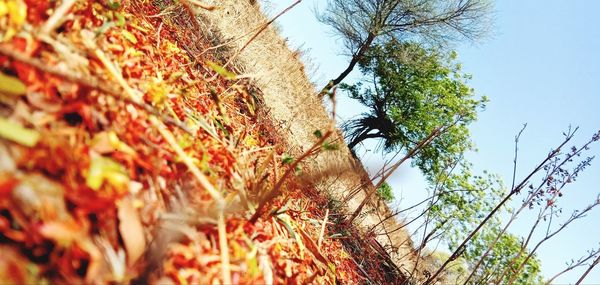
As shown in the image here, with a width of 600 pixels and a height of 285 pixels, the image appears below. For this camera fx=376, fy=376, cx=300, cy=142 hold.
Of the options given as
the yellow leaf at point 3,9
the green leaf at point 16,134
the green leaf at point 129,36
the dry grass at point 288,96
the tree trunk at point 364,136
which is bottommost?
the green leaf at point 16,134

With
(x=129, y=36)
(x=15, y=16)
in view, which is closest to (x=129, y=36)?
(x=129, y=36)

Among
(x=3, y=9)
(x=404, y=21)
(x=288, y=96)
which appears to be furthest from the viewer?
(x=404, y=21)

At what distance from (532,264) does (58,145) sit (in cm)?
1379

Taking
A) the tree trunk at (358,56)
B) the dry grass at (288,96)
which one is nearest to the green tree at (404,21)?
the tree trunk at (358,56)

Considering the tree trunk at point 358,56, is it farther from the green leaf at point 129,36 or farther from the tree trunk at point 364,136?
the green leaf at point 129,36

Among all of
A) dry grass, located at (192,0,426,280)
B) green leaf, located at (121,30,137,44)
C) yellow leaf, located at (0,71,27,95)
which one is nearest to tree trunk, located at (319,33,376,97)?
dry grass, located at (192,0,426,280)

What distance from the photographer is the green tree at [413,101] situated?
13.4 metres

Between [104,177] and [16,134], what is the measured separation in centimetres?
12

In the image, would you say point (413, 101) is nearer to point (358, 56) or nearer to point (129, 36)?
point (358, 56)

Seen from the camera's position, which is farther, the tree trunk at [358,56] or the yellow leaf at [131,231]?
the tree trunk at [358,56]

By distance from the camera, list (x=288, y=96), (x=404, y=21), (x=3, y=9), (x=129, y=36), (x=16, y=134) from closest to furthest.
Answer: (x=16, y=134), (x=3, y=9), (x=129, y=36), (x=288, y=96), (x=404, y=21)

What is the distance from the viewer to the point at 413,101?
1405cm

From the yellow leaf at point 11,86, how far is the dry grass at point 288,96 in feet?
8.24

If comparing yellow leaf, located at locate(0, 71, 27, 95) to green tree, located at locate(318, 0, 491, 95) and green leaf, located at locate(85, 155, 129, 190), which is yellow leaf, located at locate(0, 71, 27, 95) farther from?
green tree, located at locate(318, 0, 491, 95)
